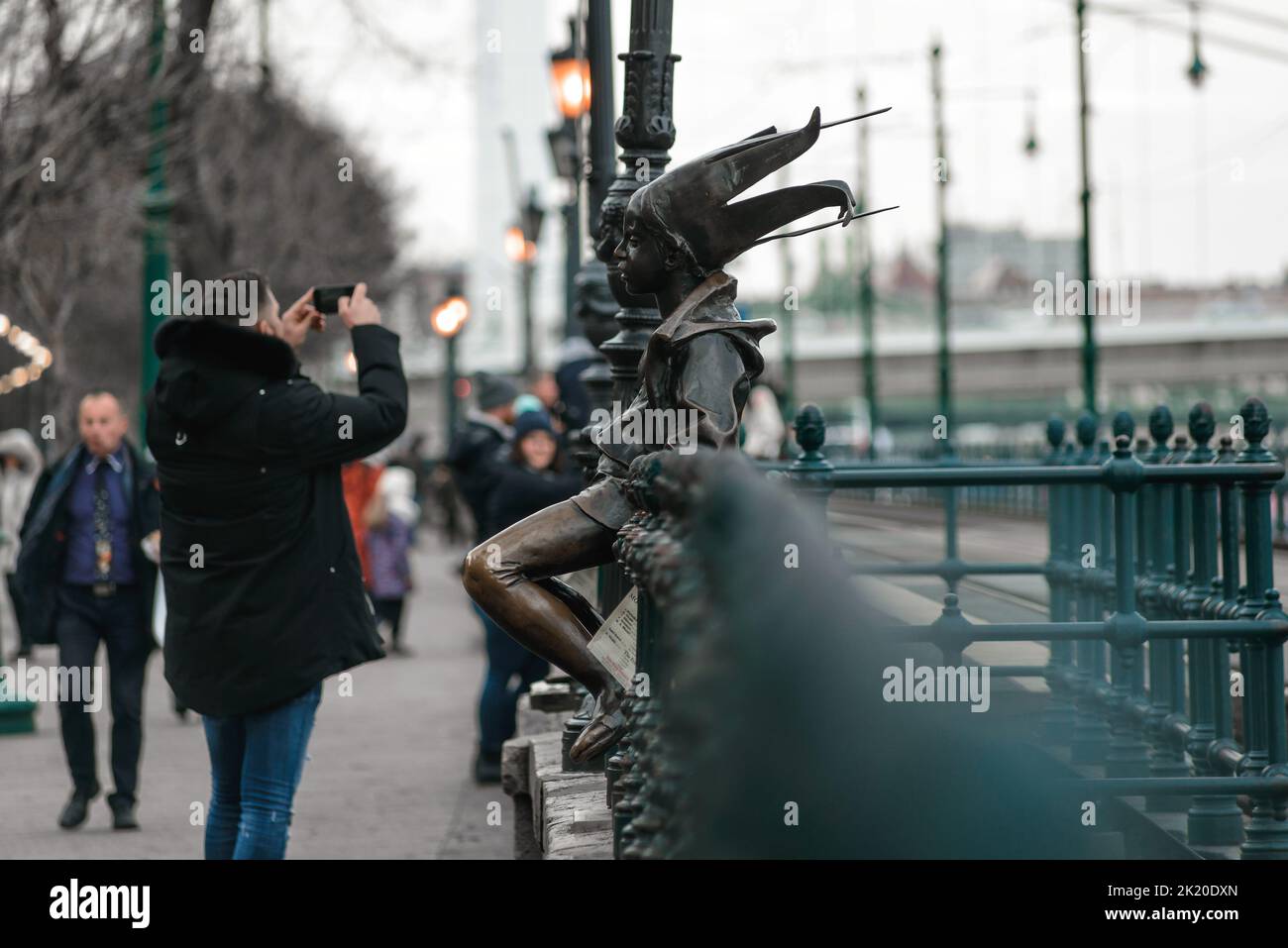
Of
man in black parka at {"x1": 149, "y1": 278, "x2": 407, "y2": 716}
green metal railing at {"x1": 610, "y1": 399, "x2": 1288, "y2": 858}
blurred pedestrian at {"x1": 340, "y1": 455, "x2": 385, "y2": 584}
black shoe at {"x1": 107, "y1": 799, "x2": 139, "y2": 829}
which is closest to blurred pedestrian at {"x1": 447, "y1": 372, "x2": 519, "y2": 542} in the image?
black shoe at {"x1": 107, "y1": 799, "x2": 139, "y2": 829}

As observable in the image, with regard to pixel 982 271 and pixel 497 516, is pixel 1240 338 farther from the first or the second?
pixel 982 271

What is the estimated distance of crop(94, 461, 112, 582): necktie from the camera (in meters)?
8.66

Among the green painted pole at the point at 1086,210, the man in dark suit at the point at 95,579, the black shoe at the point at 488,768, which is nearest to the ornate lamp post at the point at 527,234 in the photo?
the green painted pole at the point at 1086,210

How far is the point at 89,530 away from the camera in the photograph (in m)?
8.73

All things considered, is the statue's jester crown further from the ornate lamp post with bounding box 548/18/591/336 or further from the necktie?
the ornate lamp post with bounding box 548/18/591/336

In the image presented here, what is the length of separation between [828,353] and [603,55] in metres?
62.8

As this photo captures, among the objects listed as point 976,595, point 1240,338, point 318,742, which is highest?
point 1240,338

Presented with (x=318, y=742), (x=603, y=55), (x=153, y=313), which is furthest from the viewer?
(x=153, y=313)

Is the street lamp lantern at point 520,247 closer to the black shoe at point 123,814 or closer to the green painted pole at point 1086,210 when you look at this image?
the green painted pole at point 1086,210

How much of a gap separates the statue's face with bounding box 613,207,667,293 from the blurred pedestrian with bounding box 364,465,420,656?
1079 cm

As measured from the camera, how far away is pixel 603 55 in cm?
763

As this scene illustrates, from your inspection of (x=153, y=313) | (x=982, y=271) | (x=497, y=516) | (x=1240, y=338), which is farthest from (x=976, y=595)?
(x=982, y=271)

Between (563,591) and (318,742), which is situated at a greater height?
(563,591)

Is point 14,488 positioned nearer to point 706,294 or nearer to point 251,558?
point 251,558
